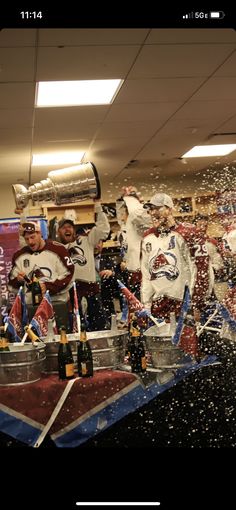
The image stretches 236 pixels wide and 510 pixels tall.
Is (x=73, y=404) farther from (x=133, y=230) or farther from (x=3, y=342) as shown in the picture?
(x=133, y=230)

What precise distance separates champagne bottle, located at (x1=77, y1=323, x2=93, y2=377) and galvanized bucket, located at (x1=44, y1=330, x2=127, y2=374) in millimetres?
12

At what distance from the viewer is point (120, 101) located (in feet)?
6.23

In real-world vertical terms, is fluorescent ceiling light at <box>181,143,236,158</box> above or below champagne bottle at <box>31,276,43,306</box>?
above

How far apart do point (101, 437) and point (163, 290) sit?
505mm

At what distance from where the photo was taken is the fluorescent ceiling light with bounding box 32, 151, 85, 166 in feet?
6.39

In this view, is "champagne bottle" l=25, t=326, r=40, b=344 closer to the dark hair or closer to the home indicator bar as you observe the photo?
the home indicator bar

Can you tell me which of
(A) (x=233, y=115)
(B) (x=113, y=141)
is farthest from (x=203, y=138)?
(B) (x=113, y=141)

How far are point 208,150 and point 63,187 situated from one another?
0.48 metres

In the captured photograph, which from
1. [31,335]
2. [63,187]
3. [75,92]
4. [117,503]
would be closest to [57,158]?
[63,187]

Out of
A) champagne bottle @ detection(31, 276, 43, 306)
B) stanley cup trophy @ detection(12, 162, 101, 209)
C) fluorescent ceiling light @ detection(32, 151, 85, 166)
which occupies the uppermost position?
fluorescent ceiling light @ detection(32, 151, 85, 166)

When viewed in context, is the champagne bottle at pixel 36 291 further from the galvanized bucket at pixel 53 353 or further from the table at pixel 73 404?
the table at pixel 73 404

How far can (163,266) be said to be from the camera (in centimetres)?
207
